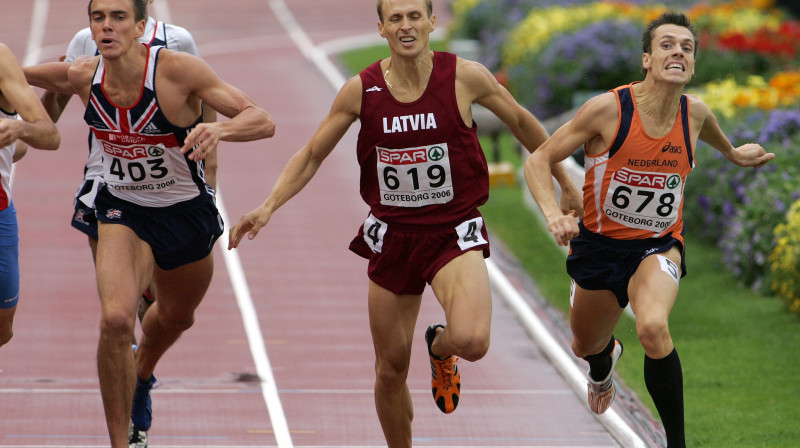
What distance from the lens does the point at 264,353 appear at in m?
10.9

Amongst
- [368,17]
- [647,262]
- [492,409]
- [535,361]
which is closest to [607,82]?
[535,361]

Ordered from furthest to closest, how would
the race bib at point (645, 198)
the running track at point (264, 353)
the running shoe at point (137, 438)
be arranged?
the running track at point (264, 353)
the running shoe at point (137, 438)
the race bib at point (645, 198)

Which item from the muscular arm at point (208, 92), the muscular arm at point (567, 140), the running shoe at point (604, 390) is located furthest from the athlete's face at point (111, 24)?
the running shoe at point (604, 390)

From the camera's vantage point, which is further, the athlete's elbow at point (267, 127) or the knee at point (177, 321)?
the knee at point (177, 321)

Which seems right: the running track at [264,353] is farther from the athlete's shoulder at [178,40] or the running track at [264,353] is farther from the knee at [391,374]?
Answer: the athlete's shoulder at [178,40]

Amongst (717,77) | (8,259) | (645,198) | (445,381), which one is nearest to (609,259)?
(645,198)

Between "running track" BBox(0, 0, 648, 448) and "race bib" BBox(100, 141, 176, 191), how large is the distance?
197 centimetres

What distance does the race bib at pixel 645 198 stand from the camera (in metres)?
6.99

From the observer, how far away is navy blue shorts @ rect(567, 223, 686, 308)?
7.16 m

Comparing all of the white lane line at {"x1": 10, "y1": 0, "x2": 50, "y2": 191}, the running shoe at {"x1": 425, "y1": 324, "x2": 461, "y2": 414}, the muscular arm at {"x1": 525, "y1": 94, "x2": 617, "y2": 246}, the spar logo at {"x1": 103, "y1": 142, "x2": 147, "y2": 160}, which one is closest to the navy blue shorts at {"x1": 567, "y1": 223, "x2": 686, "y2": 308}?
the muscular arm at {"x1": 525, "y1": 94, "x2": 617, "y2": 246}

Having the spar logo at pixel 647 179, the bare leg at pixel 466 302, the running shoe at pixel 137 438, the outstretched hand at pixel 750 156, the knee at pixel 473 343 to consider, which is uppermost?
the spar logo at pixel 647 179

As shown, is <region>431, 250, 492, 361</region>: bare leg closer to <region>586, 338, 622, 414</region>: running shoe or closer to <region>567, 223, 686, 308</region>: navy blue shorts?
<region>567, 223, 686, 308</region>: navy blue shorts

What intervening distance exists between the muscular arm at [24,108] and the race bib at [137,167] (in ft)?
1.28

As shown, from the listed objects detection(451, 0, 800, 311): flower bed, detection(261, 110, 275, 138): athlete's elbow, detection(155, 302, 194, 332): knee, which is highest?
detection(261, 110, 275, 138): athlete's elbow
